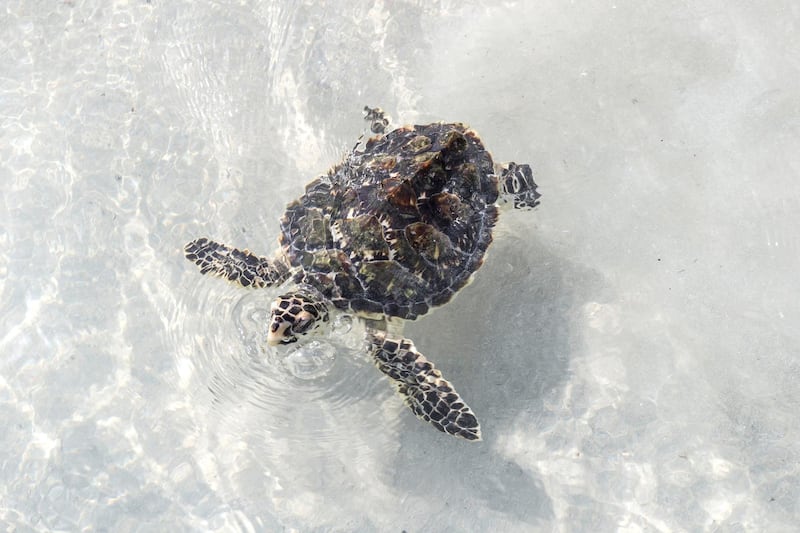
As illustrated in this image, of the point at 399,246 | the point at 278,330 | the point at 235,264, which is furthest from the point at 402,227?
the point at 235,264

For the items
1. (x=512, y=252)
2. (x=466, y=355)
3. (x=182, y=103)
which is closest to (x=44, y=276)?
(x=182, y=103)

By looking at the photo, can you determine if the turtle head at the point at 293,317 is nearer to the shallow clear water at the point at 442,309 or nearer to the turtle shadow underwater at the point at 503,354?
the shallow clear water at the point at 442,309

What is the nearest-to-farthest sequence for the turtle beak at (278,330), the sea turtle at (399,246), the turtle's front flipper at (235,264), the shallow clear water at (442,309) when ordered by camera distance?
the turtle beak at (278,330) < the sea turtle at (399,246) < the shallow clear water at (442,309) < the turtle's front flipper at (235,264)

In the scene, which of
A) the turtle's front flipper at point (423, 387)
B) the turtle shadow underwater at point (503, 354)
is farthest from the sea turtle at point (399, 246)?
the turtle shadow underwater at point (503, 354)

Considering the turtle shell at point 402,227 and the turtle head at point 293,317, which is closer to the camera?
the turtle head at point 293,317

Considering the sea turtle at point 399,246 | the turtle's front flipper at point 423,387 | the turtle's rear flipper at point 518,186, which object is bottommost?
the turtle's front flipper at point 423,387

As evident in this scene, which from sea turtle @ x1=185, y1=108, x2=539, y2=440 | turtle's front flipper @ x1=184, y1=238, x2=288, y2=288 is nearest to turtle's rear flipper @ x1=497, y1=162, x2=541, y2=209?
sea turtle @ x1=185, y1=108, x2=539, y2=440

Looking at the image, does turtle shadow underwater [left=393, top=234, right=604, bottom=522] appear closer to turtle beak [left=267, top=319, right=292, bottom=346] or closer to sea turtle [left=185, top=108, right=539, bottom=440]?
sea turtle [left=185, top=108, right=539, bottom=440]
